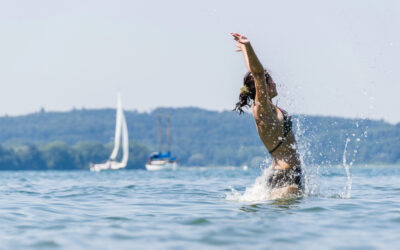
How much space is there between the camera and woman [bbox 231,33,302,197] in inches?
355

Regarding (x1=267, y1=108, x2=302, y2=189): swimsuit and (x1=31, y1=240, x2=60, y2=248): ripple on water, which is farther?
(x1=267, y1=108, x2=302, y2=189): swimsuit

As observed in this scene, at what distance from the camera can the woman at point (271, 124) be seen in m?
9.02

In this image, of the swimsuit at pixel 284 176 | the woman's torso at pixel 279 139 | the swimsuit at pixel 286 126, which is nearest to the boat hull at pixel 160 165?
the swimsuit at pixel 284 176

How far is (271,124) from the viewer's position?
9.44 m

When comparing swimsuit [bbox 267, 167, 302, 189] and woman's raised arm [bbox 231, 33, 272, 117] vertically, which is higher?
woman's raised arm [bbox 231, 33, 272, 117]

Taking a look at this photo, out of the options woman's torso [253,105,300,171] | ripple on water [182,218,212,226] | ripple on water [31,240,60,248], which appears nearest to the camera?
ripple on water [31,240,60,248]

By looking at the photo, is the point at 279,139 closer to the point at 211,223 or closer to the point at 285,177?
the point at 285,177

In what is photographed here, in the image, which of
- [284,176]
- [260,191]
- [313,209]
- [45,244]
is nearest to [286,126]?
[284,176]

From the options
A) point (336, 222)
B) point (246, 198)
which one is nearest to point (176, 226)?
point (336, 222)

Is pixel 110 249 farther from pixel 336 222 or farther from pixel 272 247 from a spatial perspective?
pixel 336 222

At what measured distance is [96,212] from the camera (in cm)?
968

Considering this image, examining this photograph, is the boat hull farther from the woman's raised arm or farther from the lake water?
the woman's raised arm

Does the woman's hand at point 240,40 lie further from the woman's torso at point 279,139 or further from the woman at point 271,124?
the woman's torso at point 279,139

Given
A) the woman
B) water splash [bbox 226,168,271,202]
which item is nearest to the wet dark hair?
the woman
